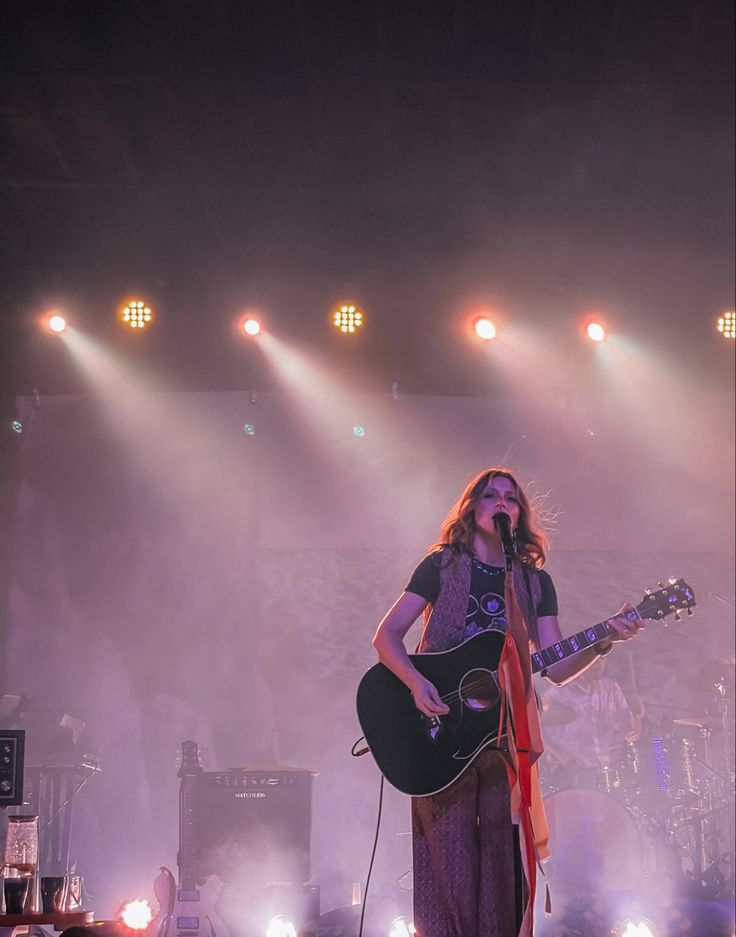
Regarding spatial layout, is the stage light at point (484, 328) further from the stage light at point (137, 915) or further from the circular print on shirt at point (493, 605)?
the stage light at point (137, 915)

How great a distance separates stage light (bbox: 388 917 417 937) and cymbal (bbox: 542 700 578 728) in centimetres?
188

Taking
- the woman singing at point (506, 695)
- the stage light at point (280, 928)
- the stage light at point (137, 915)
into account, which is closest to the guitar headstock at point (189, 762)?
the stage light at point (137, 915)

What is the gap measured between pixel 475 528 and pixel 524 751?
1.03 meters

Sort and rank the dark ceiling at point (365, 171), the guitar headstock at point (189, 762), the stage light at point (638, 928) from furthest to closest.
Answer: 1. the guitar headstock at point (189, 762)
2. the dark ceiling at point (365, 171)
3. the stage light at point (638, 928)

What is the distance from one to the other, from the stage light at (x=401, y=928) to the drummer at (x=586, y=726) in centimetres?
168

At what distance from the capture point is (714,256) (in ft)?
25.0

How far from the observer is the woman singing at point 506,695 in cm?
315

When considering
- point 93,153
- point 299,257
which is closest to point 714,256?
point 299,257

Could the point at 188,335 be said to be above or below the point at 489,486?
above

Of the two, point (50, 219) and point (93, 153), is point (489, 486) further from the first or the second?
point (50, 219)

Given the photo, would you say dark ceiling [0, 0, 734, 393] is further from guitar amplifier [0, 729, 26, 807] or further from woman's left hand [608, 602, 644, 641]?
guitar amplifier [0, 729, 26, 807]

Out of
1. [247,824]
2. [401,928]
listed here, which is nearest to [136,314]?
[247,824]

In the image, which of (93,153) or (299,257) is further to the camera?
(299,257)

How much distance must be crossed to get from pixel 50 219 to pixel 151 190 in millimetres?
773
